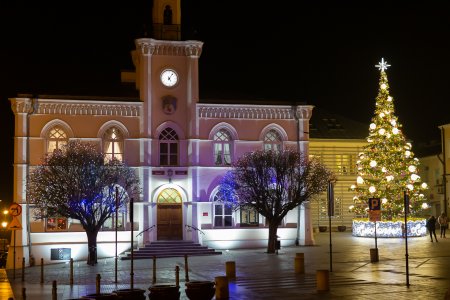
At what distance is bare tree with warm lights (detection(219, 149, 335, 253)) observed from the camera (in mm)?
39375

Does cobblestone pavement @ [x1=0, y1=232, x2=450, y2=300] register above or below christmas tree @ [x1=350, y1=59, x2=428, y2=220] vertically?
below

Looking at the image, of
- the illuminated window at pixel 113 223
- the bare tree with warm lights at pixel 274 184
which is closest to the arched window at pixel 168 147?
the illuminated window at pixel 113 223

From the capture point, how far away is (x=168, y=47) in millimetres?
43344

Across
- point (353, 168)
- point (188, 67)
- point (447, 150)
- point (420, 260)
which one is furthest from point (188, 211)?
point (447, 150)

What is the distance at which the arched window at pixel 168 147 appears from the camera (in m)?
43.1

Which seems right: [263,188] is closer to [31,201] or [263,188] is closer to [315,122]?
[31,201]

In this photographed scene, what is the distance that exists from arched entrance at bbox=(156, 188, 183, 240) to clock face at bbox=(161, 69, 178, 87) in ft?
22.0

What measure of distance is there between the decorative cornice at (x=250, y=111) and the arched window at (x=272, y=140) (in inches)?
42.5

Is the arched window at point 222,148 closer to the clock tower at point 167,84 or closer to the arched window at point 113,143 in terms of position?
the clock tower at point 167,84

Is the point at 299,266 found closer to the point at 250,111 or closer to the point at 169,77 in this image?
the point at 250,111

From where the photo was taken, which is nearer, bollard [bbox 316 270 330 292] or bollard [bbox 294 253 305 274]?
bollard [bbox 316 270 330 292]

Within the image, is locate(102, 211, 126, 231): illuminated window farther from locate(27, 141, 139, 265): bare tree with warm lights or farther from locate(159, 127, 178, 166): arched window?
locate(159, 127, 178, 166): arched window

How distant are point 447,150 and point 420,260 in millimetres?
33166

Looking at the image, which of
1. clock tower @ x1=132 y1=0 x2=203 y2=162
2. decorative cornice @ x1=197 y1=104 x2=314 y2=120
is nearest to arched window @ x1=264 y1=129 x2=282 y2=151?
decorative cornice @ x1=197 y1=104 x2=314 y2=120
